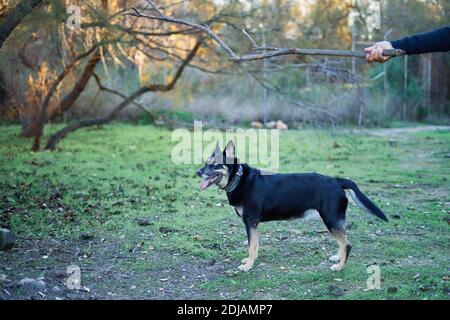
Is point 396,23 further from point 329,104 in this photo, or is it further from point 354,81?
point 354,81

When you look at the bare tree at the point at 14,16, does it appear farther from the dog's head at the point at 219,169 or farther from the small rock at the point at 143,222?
the dog's head at the point at 219,169

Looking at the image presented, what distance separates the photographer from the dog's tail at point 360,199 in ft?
18.5

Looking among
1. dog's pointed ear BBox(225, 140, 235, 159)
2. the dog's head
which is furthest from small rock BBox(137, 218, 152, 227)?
dog's pointed ear BBox(225, 140, 235, 159)

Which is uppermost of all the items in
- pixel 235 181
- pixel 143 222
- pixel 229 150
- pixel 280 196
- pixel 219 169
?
pixel 229 150

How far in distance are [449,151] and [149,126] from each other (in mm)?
11529

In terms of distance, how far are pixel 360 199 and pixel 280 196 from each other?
34.2 inches

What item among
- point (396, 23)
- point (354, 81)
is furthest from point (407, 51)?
point (396, 23)

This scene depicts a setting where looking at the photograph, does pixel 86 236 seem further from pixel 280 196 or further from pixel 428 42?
pixel 428 42

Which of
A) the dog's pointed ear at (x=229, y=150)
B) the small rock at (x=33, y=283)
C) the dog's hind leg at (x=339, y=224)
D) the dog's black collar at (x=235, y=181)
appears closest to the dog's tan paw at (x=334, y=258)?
the dog's hind leg at (x=339, y=224)

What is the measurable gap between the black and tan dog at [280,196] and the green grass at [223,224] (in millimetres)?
438

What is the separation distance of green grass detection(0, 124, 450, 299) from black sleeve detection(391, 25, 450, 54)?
86.1 inches

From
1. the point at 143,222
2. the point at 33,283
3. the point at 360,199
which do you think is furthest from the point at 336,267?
the point at 143,222

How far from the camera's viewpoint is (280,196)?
6086 mm

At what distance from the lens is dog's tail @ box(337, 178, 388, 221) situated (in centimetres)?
564
